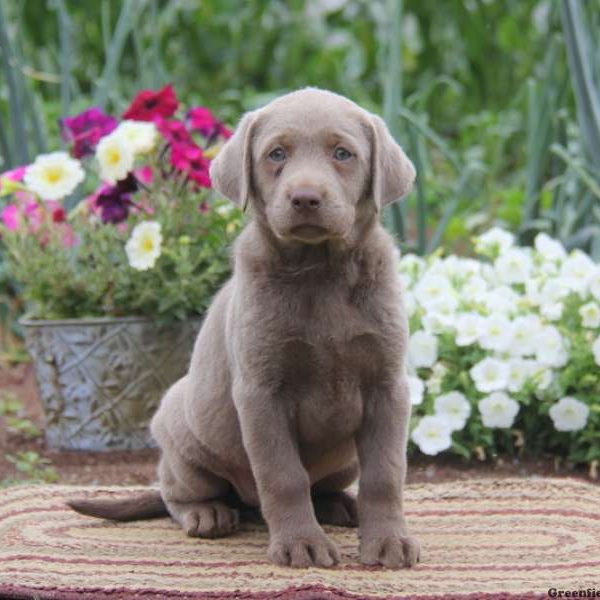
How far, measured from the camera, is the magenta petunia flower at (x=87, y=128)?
15.9 feet

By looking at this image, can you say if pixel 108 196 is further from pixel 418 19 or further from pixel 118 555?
pixel 418 19

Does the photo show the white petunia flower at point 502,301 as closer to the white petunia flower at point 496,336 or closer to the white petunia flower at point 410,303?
the white petunia flower at point 496,336

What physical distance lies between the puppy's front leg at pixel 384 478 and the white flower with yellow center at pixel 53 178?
1912mm

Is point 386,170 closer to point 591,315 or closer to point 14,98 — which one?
point 591,315

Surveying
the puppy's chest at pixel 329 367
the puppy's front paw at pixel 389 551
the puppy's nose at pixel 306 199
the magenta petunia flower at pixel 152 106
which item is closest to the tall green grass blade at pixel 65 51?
the magenta petunia flower at pixel 152 106

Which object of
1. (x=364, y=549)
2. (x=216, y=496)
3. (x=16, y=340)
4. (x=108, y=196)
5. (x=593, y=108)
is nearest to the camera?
(x=364, y=549)

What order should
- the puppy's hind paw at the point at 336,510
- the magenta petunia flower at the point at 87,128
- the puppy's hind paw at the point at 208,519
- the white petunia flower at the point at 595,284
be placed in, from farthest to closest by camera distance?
the magenta petunia flower at the point at 87,128
the white petunia flower at the point at 595,284
the puppy's hind paw at the point at 336,510
the puppy's hind paw at the point at 208,519

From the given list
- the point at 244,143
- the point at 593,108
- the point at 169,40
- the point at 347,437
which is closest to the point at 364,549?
the point at 347,437

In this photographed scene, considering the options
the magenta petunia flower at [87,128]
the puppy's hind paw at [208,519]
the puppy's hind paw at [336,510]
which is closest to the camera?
the puppy's hind paw at [208,519]

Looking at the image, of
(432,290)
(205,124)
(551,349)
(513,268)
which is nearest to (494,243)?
(513,268)

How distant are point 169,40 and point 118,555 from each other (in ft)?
19.7

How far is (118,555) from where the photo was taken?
10.8ft

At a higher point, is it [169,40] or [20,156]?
[169,40]

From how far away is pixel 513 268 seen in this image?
4.84m
